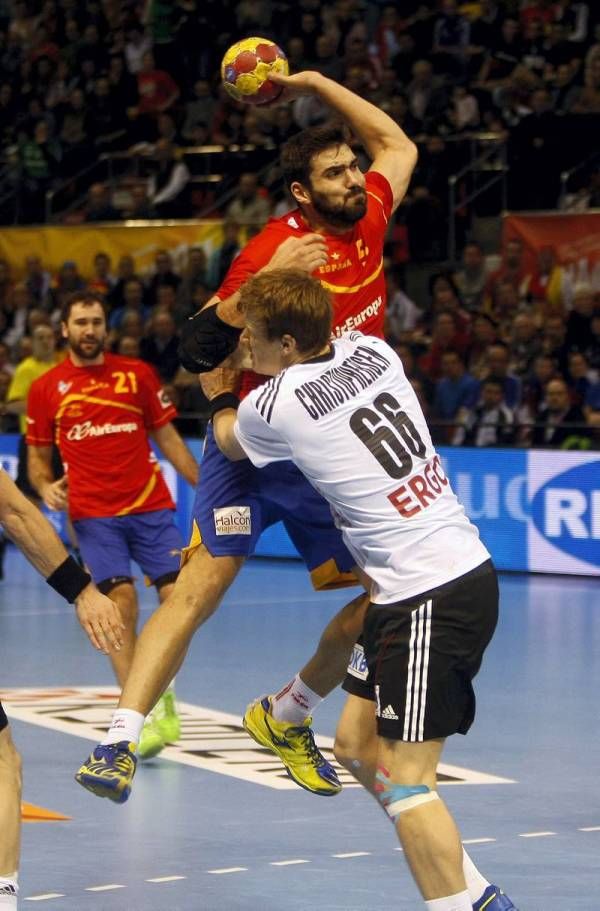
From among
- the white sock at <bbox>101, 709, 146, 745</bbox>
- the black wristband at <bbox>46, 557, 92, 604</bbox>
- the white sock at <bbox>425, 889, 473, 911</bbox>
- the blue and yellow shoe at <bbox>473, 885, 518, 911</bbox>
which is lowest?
the blue and yellow shoe at <bbox>473, 885, 518, 911</bbox>

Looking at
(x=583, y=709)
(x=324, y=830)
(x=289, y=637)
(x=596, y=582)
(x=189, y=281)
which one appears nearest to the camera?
(x=324, y=830)

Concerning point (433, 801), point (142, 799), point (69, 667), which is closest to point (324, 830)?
point (142, 799)

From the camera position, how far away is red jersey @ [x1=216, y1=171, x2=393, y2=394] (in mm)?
6312

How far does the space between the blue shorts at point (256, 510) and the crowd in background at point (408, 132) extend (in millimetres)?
8213

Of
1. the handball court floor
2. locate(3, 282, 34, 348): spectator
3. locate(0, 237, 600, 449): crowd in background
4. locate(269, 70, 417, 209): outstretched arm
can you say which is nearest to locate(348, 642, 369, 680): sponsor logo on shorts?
the handball court floor

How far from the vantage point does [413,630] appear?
5.00 metres

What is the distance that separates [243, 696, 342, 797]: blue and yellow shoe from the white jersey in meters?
1.46

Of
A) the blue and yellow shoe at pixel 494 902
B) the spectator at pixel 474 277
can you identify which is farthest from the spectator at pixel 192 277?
the blue and yellow shoe at pixel 494 902

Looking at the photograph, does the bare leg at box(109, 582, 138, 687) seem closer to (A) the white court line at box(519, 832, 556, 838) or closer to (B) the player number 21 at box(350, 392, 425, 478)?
(A) the white court line at box(519, 832, 556, 838)

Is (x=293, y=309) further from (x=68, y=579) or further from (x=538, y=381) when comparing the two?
(x=538, y=381)

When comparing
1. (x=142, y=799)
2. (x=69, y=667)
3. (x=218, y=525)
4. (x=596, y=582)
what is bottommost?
(x=596, y=582)

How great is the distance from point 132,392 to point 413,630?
13.7 ft

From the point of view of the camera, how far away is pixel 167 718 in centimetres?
838

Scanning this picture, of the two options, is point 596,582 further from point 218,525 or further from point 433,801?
point 433,801
